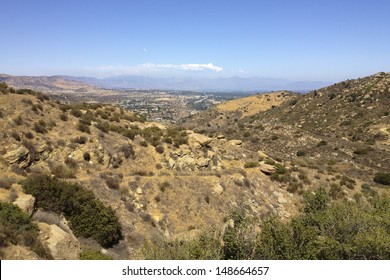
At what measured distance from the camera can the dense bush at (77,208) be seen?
16344 millimetres

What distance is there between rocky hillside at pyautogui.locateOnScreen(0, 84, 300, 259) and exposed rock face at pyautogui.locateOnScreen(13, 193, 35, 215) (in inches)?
2.2

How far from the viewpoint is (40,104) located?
29.7 meters

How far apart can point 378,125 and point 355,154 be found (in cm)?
1858

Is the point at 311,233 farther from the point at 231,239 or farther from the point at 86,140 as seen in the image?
the point at 86,140

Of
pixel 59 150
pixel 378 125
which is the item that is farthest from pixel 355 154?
pixel 59 150

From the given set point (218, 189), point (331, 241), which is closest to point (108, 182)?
point (218, 189)

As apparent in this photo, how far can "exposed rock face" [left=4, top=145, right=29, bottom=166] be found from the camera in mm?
21438

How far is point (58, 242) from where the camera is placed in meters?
Answer: 12.7

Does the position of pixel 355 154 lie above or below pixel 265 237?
below

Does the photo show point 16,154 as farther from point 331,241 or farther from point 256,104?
point 256,104

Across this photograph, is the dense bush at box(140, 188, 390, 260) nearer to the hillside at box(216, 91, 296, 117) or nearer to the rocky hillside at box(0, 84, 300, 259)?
the rocky hillside at box(0, 84, 300, 259)

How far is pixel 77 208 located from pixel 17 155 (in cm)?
830

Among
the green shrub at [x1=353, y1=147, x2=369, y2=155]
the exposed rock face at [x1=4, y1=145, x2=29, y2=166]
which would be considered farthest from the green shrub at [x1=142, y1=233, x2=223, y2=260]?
the green shrub at [x1=353, y1=147, x2=369, y2=155]
